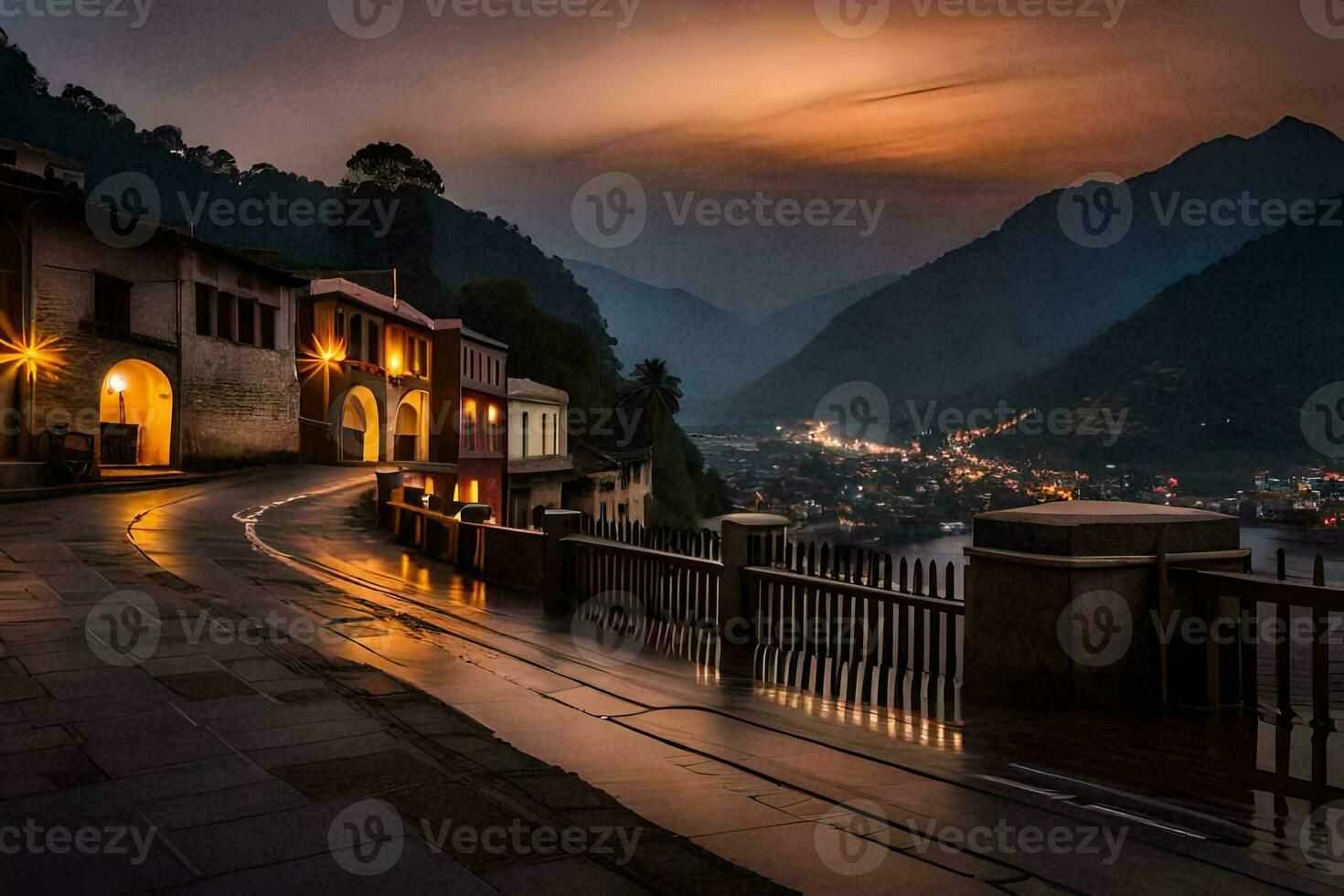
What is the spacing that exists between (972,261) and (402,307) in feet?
380

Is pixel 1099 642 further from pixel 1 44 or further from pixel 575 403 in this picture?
pixel 1 44

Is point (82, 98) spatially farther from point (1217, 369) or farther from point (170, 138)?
point (1217, 369)

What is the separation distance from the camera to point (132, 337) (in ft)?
84.5

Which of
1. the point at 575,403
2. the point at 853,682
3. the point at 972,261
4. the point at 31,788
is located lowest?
the point at 853,682

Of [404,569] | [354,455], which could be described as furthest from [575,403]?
[404,569]

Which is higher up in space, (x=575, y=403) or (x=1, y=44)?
(x=1, y=44)

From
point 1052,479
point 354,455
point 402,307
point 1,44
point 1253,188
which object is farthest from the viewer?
point 1253,188

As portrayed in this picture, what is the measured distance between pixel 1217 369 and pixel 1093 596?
50188 millimetres

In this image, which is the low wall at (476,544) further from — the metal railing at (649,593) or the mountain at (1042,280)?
the mountain at (1042,280)

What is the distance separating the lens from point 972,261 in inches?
5413

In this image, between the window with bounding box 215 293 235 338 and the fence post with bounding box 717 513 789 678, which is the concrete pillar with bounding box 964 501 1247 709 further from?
the window with bounding box 215 293 235 338

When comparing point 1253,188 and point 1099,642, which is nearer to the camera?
point 1099,642

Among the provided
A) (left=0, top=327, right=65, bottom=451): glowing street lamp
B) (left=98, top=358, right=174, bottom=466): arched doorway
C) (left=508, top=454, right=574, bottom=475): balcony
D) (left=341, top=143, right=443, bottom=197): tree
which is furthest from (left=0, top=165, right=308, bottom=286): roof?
(left=341, top=143, right=443, bottom=197): tree

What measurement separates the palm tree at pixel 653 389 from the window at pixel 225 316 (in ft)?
168
